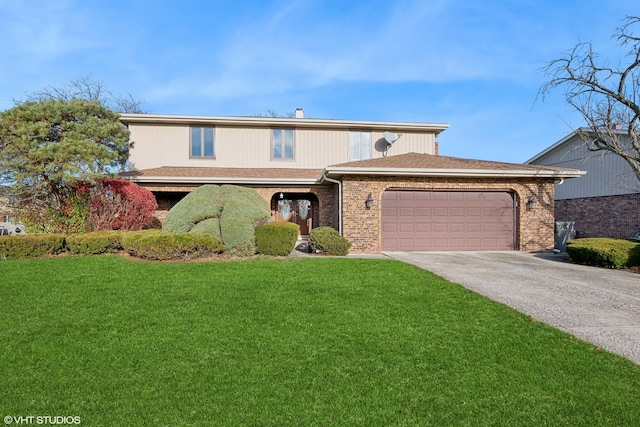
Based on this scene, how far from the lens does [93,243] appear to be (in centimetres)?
1015

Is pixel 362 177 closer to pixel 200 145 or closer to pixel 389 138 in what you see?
pixel 389 138

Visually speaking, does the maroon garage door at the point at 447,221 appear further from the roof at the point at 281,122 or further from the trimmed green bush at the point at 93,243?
the trimmed green bush at the point at 93,243

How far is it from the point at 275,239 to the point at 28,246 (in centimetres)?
672

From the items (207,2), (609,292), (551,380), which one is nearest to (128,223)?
(207,2)

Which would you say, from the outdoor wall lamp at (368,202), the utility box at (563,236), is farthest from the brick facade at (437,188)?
the utility box at (563,236)

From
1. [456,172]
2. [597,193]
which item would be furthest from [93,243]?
[597,193]

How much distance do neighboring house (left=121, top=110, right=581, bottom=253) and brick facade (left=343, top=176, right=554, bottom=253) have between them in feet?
0.12

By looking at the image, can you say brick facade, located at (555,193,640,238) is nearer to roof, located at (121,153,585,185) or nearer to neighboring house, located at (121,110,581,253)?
roof, located at (121,153,585,185)

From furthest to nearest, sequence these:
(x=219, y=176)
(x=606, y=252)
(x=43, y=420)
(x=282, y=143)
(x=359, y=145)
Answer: (x=359, y=145)
(x=282, y=143)
(x=219, y=176)
(x=606, y=252)
(x=43, y=420)

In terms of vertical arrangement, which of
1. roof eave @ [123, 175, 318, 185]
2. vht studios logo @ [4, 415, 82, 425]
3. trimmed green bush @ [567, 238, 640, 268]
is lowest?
vht studios logo @ [4, 415, 82, 425]

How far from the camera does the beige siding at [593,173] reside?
17375mm

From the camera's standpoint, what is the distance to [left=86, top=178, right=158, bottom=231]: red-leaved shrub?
38.9ft

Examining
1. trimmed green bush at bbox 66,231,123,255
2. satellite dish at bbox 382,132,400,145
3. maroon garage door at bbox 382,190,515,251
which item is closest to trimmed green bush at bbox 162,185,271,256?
trimmed green bush at bbox 66,231,123,255

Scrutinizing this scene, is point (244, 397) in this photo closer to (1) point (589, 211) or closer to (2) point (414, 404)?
(2) point (414, 404)
